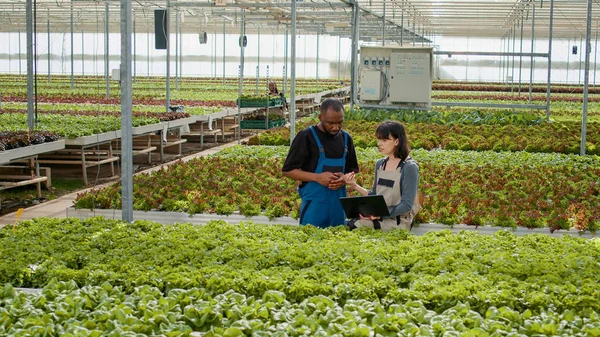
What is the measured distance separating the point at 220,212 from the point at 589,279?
4004 millimetres

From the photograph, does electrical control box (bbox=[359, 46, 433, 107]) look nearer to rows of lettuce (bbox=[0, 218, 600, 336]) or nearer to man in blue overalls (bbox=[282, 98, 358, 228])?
man in blue overalls (bbox=[282, 98, 358, 228])

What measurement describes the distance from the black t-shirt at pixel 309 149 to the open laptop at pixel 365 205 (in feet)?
1.51

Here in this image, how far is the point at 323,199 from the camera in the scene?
6.00 metres

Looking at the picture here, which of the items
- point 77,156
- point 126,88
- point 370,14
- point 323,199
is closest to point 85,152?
point 77,156

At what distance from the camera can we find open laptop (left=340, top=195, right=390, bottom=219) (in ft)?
18.0

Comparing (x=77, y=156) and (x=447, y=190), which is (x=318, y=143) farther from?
(x=77, y=156)

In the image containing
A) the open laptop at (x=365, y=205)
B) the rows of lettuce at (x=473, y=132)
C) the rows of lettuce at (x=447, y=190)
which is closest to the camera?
the open laptop at (x=365, y=205)

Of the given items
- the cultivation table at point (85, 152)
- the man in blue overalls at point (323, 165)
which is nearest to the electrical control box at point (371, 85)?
the cultivation table at point (85, 152)

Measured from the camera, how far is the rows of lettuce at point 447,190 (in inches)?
287

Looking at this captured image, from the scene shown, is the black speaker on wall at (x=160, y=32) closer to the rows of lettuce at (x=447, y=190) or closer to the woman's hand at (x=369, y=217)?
the rows of lettuce at (x=447, y=190)

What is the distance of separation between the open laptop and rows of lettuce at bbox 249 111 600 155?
7.33 m

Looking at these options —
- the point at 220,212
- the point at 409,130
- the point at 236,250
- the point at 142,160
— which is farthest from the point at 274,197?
the point at 142,160

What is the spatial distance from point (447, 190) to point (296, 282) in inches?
181

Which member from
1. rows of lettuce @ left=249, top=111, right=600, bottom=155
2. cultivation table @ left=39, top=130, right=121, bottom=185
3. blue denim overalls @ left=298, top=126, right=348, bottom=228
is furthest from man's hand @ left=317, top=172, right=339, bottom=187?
cultivation table @ left=39, top=130, right=121, bottom=185
